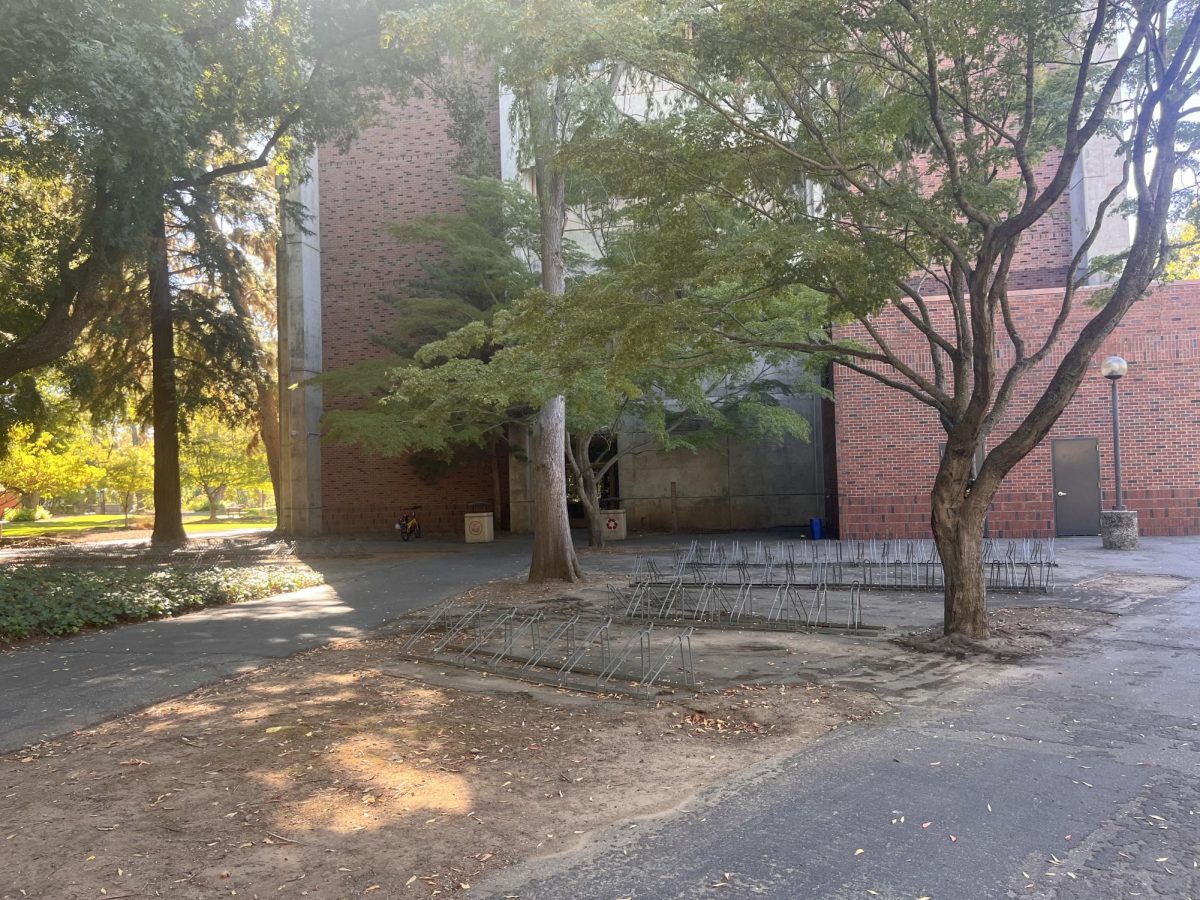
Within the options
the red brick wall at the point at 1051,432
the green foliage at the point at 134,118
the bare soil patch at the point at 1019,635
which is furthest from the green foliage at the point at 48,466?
the bare soil patch at the point at 1019,635

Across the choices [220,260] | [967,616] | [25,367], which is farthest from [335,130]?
[967,616]

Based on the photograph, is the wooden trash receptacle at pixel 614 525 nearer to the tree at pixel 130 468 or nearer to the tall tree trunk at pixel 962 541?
the tall tree trunk at pixel 962 541

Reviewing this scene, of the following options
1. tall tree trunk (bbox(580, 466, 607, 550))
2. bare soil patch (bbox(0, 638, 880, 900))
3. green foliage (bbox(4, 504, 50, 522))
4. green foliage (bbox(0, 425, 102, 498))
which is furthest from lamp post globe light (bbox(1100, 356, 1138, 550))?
green foliage (bbox(4, 504, 50, 522))

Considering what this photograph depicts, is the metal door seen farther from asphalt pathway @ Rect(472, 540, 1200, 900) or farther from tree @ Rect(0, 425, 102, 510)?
A: tree @ Rect(0, 425, 102, 510)

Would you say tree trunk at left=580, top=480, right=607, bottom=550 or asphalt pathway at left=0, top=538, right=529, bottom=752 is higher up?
tree trunk at left=580, top=480, right=607, bottom=550

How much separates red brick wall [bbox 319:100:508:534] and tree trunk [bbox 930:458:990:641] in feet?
68.7

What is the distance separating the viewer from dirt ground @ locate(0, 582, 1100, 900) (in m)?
3.96

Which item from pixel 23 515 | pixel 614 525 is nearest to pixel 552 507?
pixel 614 525

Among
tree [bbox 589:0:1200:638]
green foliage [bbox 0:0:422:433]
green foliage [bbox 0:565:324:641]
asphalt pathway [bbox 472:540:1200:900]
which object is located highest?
green foliage [bbox 0:0:422:433]

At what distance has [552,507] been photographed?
14.6 meters

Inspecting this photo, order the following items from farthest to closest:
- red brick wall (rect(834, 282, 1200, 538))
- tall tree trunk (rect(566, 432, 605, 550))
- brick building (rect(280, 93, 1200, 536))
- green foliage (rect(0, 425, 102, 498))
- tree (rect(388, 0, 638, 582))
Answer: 1. green foliage (rect(0, 425, 102, 498))
2. tall tree trunk (rect(566, 432, 605, 550))
3. brick building (rect(280, 93, 1200, 536))
4. red brick wall (rect(834, 282, 1200, 538))
5. tree (rect(388, 0, 638, 582))

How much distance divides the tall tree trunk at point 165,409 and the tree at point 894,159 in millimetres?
18081

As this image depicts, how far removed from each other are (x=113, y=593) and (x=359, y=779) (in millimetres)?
8997

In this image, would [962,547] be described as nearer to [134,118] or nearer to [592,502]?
[134,118]
